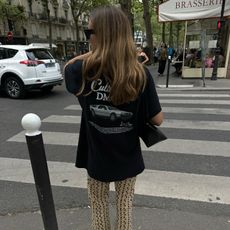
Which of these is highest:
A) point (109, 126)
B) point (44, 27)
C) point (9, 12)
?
point (9, 12)

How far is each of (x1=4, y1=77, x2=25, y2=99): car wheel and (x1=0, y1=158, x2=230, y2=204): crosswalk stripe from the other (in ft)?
17.7

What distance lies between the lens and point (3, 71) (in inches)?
360

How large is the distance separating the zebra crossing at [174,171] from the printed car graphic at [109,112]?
1772 mm

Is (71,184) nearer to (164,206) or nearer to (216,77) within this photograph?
(164,206)

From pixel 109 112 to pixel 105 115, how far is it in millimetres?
31

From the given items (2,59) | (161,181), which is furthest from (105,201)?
(2,59)

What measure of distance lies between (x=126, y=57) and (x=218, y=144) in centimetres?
356

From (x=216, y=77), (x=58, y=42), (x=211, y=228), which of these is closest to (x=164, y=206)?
(x=211, y=228)

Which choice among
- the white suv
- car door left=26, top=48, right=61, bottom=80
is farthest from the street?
car door left=26, top=48, right=61, bottom=80

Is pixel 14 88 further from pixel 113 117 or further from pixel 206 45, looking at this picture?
pixel 113 117

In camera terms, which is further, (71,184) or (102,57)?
(71,184)

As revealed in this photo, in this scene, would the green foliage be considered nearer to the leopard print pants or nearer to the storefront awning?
the storefront awning

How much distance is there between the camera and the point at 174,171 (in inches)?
149

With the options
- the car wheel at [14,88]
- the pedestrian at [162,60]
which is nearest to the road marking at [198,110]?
the car wheel at [14,88]
